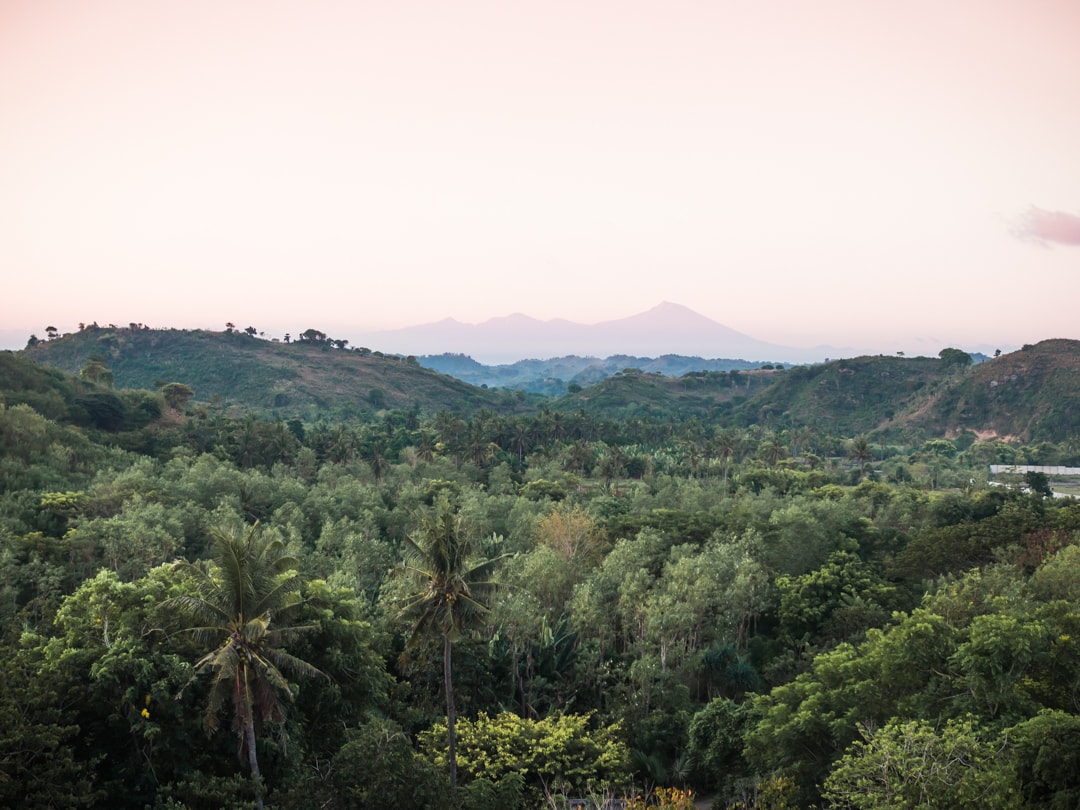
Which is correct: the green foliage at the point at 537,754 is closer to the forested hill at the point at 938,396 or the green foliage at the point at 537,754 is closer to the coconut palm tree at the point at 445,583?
the coconut palm tree at the point at 445,583

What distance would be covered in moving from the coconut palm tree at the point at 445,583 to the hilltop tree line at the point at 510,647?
0.10 meters

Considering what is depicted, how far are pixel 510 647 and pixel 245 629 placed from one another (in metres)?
16.5

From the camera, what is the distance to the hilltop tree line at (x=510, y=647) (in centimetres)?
1681

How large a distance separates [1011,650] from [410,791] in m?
16.3

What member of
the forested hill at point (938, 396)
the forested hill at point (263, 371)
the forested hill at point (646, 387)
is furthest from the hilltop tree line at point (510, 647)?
the forested hill at point (938, 396)

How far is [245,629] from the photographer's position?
1664cm

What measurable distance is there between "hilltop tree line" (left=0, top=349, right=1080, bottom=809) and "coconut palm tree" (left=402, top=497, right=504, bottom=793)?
0.10 metres

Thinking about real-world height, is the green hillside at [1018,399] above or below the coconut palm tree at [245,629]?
above

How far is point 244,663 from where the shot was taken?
54.5 ft

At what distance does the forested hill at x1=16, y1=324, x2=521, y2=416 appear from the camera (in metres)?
153

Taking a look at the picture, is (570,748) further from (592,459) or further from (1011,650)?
(592,459)

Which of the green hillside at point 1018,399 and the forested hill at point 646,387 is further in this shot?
the forested hill at point 646,387

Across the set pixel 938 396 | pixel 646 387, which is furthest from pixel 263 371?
pixel 938 396

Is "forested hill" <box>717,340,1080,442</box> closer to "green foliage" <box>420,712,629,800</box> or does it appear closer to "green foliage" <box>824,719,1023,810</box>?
"green foliage" <box>420,712,629,800</box>
